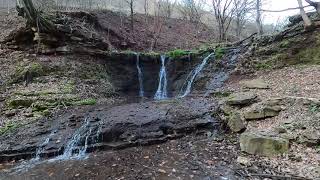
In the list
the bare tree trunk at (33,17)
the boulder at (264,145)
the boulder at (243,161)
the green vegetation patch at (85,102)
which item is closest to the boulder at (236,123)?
the boulder at (264,145)

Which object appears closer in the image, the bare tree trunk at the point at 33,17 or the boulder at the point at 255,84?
the boulder at the point at 255,84

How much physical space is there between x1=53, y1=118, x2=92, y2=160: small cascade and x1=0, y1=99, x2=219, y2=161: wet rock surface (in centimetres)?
10

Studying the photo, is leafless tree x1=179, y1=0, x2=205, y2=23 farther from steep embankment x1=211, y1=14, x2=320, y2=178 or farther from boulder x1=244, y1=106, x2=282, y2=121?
boulder x1=244, y1=106, x2=282, y2=121

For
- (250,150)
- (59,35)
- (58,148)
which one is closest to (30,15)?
(59,35)

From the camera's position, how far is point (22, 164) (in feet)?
25.4

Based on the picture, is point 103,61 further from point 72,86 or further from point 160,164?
point 160,164

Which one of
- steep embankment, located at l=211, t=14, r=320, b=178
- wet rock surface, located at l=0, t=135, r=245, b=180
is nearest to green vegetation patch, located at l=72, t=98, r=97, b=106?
wet rock surface, located at l=0, t=135, r=245, b=180

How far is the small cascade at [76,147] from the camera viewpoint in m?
8.17

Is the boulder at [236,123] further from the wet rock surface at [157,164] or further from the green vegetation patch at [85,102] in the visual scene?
the green vegetation patch at [85,102]

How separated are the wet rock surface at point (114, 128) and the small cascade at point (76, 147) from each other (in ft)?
0.32

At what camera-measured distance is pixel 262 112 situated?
8383mm

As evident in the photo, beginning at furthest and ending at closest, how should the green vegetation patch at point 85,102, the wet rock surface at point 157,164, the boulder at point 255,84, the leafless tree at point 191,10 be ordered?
1. the leafless tree at point 191,10
2. the green vegetation patch at point 85,102
3. the boulder at point 255,84
4. the wet rock surface at point 157,164

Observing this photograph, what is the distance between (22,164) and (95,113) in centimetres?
325

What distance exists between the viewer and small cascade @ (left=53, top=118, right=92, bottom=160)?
8172mm
